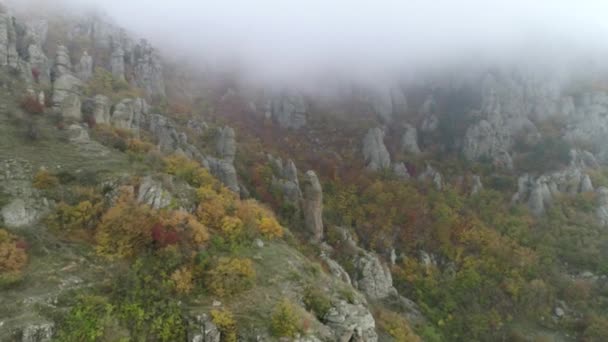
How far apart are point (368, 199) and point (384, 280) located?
24.1m

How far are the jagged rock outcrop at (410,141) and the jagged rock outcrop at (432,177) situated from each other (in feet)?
29.2

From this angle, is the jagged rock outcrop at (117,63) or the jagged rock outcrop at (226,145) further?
the jagged rock outcrop at (117,63)

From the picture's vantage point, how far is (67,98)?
127 ft

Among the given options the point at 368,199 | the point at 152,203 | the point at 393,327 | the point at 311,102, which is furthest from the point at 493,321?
the point at 311,102

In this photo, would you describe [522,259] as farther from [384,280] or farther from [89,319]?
[89,319]

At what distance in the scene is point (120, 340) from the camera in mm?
19172

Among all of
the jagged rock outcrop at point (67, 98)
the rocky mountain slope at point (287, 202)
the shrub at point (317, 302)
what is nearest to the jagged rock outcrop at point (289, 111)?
the rocky mountain slope at point (287, 202)

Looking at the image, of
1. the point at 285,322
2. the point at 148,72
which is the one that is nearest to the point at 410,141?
the point at 148,72

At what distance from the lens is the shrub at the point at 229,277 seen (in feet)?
77.4

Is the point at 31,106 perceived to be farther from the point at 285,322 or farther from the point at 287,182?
the point at 287,182

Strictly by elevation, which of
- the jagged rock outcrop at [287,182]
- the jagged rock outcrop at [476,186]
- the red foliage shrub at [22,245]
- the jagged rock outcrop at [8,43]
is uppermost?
the jagged rock outcrop at [8,43]

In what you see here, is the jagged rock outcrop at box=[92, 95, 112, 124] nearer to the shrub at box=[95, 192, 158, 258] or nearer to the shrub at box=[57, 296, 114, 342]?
the shrub at box=[95, 192, 158, 258]

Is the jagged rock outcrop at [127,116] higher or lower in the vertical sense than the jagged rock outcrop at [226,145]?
higher

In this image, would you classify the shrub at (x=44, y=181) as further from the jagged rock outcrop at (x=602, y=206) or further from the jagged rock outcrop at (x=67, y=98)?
the jagged rock outcrop at (x=602, y=206)
